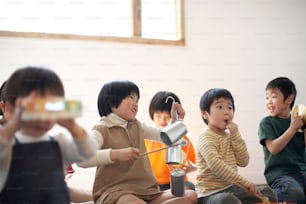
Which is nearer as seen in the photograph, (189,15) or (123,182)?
(123,182)

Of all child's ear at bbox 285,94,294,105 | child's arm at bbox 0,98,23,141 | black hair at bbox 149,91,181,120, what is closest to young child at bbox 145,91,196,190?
black hair at bbox 149,91,181,120

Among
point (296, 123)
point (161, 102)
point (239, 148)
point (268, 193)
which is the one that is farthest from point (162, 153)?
point (296, 123)

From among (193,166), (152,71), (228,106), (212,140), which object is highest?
(152,71)

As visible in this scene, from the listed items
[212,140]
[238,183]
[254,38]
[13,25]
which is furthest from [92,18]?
[254,38]

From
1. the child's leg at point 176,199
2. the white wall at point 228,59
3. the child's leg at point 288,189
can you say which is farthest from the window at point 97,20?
the child's leg at point 288,189

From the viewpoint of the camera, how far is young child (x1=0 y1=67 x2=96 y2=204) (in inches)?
23.3

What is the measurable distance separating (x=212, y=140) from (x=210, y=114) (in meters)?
0.09

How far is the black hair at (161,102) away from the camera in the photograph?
4.42 ft

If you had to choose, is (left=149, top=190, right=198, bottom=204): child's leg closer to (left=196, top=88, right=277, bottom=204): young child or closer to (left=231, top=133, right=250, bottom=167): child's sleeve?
(left=196, top=88, right=277, bottom=204): young child

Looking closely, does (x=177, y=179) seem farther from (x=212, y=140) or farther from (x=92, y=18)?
(x=92, y=18)

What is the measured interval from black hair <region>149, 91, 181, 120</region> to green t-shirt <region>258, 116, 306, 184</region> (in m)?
0.35

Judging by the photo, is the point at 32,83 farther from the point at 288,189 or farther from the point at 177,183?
the point at 288,189

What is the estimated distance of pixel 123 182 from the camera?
1.04 metres

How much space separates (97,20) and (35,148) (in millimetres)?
646
